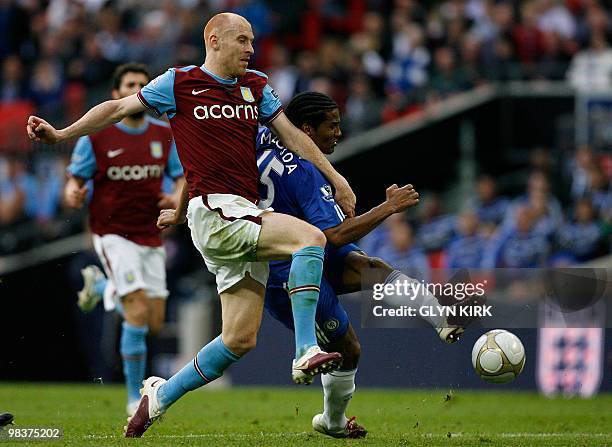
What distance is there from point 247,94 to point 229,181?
53 cm

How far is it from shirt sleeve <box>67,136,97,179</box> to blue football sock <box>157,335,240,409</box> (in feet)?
10.2

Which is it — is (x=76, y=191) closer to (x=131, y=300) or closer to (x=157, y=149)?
(x=157, y=149)

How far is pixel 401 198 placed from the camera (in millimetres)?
7551

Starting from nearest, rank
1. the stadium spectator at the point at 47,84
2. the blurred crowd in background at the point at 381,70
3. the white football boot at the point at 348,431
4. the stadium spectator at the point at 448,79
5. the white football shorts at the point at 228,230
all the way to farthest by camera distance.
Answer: the white football shorts at the point at 228,230 < the white football boot at the point at 348,431 < the blurred crowd in background at the point at 381,70 < the stadium spectator at the point at 448,79 < the stadium spectator at the point at 47,84

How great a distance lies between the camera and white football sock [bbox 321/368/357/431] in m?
8.09

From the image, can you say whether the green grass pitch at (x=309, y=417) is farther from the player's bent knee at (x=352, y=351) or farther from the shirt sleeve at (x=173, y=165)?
the shirt sleeve at (x=173, y=165)

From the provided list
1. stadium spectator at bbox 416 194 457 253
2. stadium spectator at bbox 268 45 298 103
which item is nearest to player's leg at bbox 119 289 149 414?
stadium spectator at bbox 416 194 457 253

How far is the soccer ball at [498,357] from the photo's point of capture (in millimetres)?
7859

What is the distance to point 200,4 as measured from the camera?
1983 centimetres

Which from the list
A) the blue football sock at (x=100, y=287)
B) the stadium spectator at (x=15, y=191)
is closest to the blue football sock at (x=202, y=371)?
the blue football sock at (x=100, y=287)

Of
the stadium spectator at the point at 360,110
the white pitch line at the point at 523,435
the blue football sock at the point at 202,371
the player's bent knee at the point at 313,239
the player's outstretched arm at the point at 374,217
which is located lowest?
the white pitch line at the point at 523,435

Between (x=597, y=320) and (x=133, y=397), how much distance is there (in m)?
4.18

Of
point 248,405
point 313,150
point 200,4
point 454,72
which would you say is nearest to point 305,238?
point 313,150

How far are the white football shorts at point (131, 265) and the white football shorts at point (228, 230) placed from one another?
9.11ft
